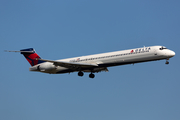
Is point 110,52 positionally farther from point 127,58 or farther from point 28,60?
point 28,60

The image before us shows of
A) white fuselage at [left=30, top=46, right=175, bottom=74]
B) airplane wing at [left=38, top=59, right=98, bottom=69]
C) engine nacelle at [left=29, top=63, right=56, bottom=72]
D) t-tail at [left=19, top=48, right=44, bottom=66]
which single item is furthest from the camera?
t-tail at [left=19, top=48, right=44, bottom=66]

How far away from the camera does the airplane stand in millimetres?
36031

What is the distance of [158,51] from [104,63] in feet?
24.4

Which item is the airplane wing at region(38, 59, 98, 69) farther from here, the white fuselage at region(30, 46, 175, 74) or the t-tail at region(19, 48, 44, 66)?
the t-tail at region(19, 48, 44, 66)

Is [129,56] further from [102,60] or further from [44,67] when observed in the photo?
[44,67]

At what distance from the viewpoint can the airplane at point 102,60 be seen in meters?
36.0

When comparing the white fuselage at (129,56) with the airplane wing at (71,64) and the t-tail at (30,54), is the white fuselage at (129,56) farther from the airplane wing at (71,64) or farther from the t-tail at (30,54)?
the t-tail at (30,54)

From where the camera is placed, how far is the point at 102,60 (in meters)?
37.8

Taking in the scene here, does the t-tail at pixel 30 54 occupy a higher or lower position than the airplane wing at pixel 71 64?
higher

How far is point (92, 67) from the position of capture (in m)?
38.8

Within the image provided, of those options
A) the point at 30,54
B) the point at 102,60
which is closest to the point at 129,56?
the point at 102,60

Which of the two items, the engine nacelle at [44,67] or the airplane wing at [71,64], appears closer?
the airplane wing at [71,64]

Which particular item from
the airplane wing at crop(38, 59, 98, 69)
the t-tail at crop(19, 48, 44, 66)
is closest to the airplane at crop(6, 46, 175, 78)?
the airplane wing at crop(38, 59, 98, 69)

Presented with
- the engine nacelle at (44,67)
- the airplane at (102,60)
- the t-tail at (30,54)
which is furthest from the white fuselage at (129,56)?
the t-tail at (30,54)
